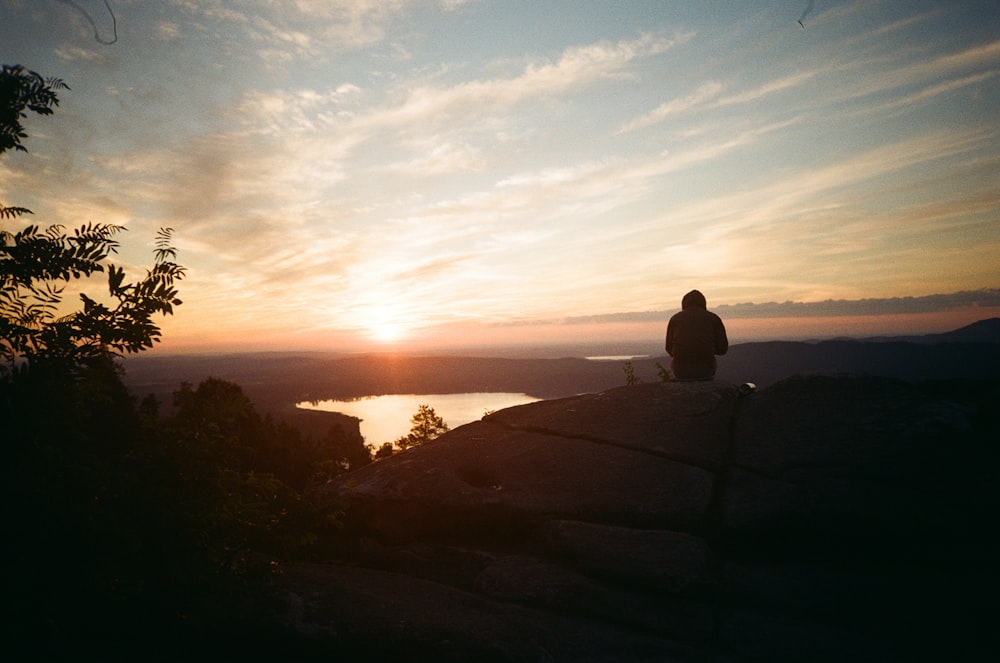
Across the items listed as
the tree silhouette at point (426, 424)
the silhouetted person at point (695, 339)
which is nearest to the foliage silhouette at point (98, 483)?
the silhouetted person at point (695, 339)

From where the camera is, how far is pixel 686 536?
7.84 metres

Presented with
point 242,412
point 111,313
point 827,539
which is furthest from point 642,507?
point 111,313

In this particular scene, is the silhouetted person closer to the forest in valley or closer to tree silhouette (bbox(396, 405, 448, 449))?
the forest in valley

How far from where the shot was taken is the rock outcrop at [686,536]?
20.0ft

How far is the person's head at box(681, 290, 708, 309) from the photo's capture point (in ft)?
44.0

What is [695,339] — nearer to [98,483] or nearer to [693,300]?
[693,300]

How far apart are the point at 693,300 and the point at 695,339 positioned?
126 cm

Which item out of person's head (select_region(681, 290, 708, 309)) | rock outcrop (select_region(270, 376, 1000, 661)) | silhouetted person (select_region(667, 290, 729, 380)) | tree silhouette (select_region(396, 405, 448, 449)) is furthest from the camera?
tree silhouette (select_region(396, 405, 448, 449))

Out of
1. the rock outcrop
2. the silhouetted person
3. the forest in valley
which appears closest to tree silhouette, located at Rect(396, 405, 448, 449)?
the rock outcrop

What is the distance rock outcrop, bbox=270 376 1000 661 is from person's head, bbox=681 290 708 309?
2849 mm

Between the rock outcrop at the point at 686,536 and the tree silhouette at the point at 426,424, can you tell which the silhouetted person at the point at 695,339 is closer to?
the rock outcrop at the point at 686,536

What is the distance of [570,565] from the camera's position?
781 cm

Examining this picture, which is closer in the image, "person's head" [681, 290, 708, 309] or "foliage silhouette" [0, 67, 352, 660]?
"foliage silhouette" [0, 67, 352, 660]

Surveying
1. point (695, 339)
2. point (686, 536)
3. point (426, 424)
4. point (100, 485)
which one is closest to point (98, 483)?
point (100, 485)
